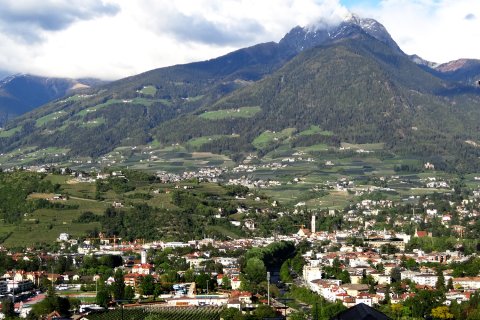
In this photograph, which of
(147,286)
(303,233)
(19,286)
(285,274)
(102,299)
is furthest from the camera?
(303,233)

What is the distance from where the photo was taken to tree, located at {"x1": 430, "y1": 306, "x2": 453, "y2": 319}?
143ft

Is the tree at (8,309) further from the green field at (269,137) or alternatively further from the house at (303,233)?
the green field at (269,137)

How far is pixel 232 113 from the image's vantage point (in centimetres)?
18250

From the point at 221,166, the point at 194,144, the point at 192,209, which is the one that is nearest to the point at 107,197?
the point at 192,209

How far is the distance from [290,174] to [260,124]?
4310cm

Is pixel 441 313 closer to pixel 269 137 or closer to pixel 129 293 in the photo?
pixel 129 293

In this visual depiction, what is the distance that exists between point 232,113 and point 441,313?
140311 mm

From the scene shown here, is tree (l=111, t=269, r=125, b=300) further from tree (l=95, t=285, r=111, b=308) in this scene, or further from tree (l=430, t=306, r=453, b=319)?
tree (l=430, t=306, r=453, b=319)

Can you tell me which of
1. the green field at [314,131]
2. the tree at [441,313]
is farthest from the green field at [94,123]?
the tree at [441,313]

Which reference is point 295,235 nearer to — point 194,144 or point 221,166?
point 221,166

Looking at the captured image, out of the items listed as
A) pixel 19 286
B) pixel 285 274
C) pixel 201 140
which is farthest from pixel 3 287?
pixel 201 140

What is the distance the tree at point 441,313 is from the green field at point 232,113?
136 m

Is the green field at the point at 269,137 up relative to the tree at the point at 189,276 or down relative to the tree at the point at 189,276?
up

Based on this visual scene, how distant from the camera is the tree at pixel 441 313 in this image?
43594 millimetres
